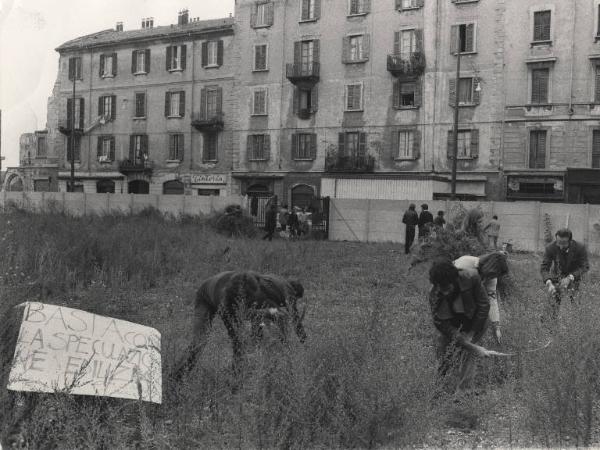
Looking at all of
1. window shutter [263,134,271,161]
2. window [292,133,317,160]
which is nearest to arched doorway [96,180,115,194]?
window shutter [263,134,271,161]

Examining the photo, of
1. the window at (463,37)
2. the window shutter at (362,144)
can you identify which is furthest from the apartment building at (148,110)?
the window at (463,37)

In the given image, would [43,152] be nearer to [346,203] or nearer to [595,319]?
[346,203]

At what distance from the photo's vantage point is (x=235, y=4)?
39219 millimetres

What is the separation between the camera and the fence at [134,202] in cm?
3070

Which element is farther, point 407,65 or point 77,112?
point 77,112

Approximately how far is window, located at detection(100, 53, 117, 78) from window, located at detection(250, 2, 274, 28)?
1016 cm

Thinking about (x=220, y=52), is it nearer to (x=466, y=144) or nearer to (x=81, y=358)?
(x=466, y=144)

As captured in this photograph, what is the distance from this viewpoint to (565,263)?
29.3 ft

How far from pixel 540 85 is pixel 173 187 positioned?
822 inches

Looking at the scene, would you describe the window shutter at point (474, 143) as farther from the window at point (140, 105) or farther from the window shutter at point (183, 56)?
the window at point (140, 105)

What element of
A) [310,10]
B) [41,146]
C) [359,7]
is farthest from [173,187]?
[359,7]

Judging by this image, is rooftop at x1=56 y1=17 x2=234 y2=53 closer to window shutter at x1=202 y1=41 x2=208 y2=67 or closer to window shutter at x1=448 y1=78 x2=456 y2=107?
window shutter at x1=202 y1=41 x2=208 y2=67

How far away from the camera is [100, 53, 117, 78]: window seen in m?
43.7

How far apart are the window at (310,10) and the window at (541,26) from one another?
11.1 meters
